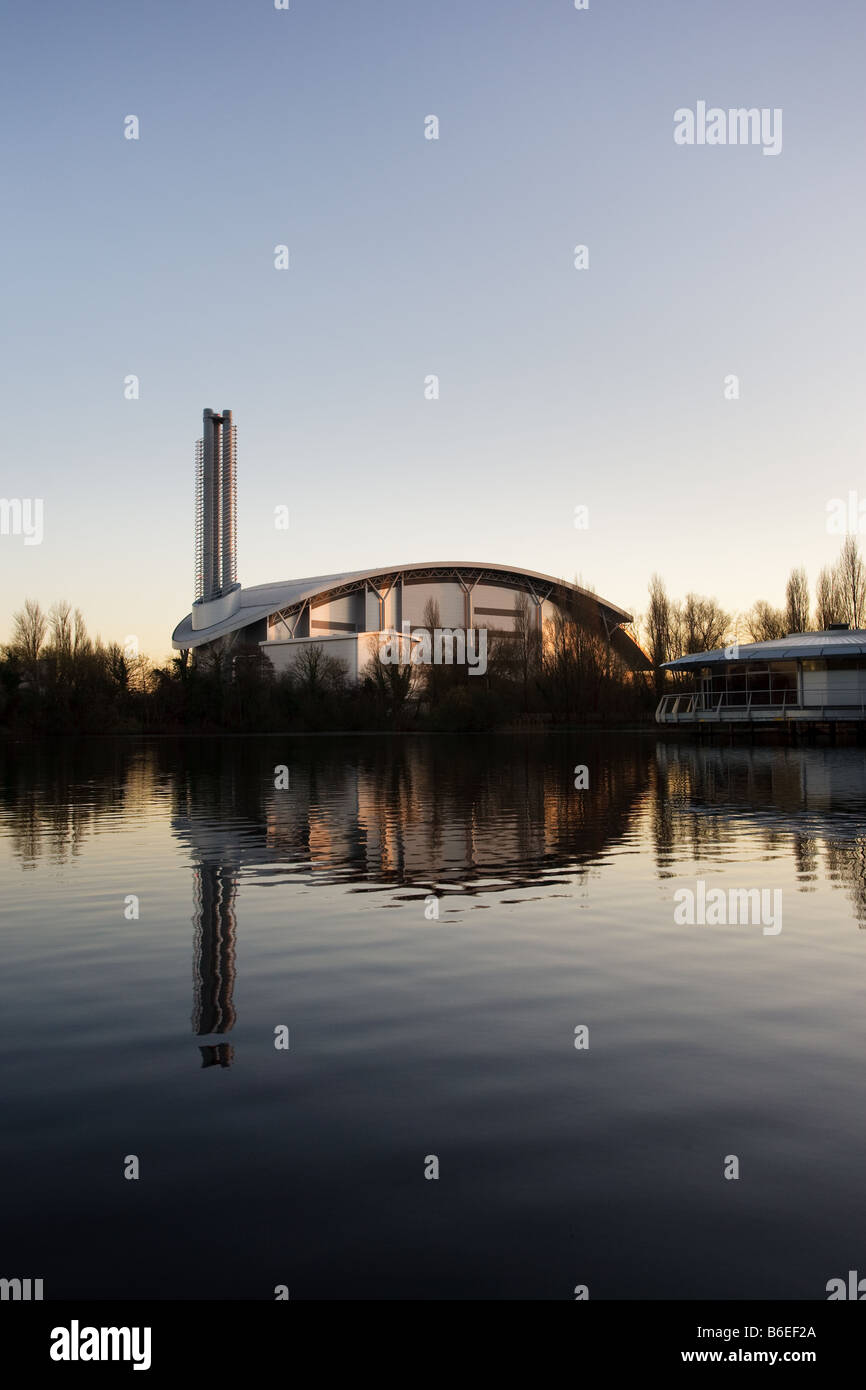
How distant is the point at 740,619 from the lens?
320 ft

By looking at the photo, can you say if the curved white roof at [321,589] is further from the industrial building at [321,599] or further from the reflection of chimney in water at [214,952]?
the reflection of chimney in water at [214,952]

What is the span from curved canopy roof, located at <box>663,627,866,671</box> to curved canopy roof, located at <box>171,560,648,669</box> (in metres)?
37.7

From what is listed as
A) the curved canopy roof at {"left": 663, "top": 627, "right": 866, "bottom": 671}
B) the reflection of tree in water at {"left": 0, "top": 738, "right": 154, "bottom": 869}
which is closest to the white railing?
the curved canopy roof at {"left": 663, "top": 627, "right": 866, "bottom": 671}

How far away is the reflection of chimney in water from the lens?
738 cm

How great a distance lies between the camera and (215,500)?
114m

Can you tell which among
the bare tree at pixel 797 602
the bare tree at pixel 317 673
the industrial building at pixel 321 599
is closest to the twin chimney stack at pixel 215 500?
the industrial building at pixel 321 599

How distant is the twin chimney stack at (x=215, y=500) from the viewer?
11350 centimetres

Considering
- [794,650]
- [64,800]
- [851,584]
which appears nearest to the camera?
[64,800]

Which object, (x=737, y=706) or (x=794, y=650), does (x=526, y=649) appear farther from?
(x=794, y=650)

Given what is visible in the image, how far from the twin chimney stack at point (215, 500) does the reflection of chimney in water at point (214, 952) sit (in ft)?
342

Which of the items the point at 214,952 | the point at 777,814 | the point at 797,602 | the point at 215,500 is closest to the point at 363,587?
the point at 215,500

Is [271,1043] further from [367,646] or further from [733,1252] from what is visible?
[367,646]

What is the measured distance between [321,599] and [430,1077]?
114m

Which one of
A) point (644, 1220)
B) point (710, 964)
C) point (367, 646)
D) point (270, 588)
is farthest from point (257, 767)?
point (270, 588)
